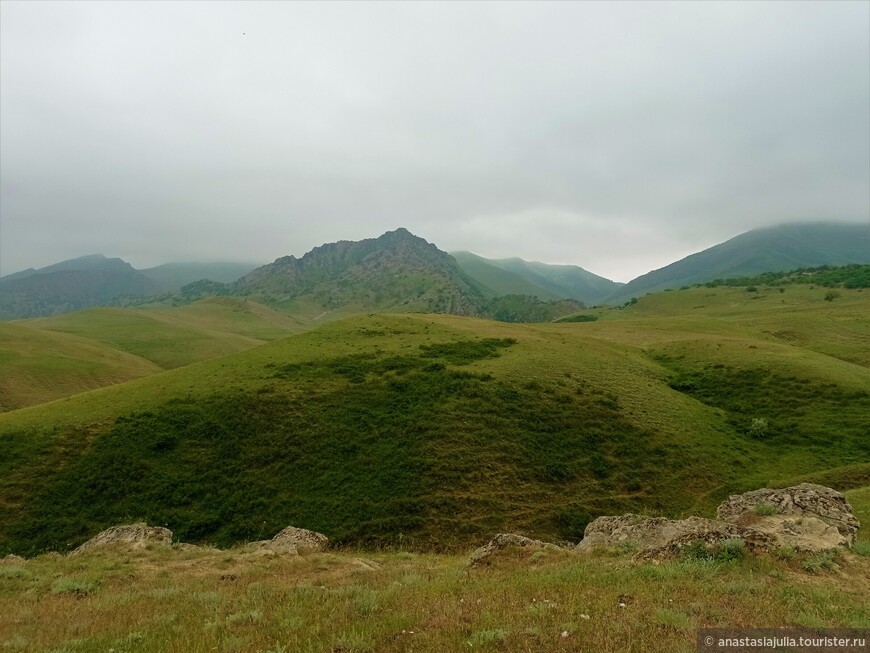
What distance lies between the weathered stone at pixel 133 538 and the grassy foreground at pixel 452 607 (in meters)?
8.37

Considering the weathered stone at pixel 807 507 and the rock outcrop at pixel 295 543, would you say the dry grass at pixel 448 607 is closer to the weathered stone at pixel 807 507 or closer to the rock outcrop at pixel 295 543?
the weathered stone at pixel 807 507

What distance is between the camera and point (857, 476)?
117ft

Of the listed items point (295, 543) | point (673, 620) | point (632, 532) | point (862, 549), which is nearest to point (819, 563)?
point (862, 549)

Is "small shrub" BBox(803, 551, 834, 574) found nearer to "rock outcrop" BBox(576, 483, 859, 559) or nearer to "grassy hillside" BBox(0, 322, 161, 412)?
"rock outcrop" BBox(576, 483, 859, 559)

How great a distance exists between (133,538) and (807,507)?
3468 cm

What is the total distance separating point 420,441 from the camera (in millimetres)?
41750

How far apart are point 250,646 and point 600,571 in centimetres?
1003

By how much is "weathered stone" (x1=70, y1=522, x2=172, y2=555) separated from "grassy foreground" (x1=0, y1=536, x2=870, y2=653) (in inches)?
330

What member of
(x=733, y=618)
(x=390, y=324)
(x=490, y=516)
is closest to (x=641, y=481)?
(x=490, y=516)

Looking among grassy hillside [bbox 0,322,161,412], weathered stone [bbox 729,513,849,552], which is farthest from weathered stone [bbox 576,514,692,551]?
grassy hillside [bbox 0,322,161,412]

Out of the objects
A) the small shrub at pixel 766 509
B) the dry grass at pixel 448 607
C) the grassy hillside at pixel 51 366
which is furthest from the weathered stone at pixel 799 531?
the grassy hillside at pixel 51 366

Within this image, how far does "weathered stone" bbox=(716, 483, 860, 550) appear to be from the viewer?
62.4ft

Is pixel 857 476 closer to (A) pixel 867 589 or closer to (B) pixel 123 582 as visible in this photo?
(A) pixel 867 589

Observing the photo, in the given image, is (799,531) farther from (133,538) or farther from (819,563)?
(133,538)
